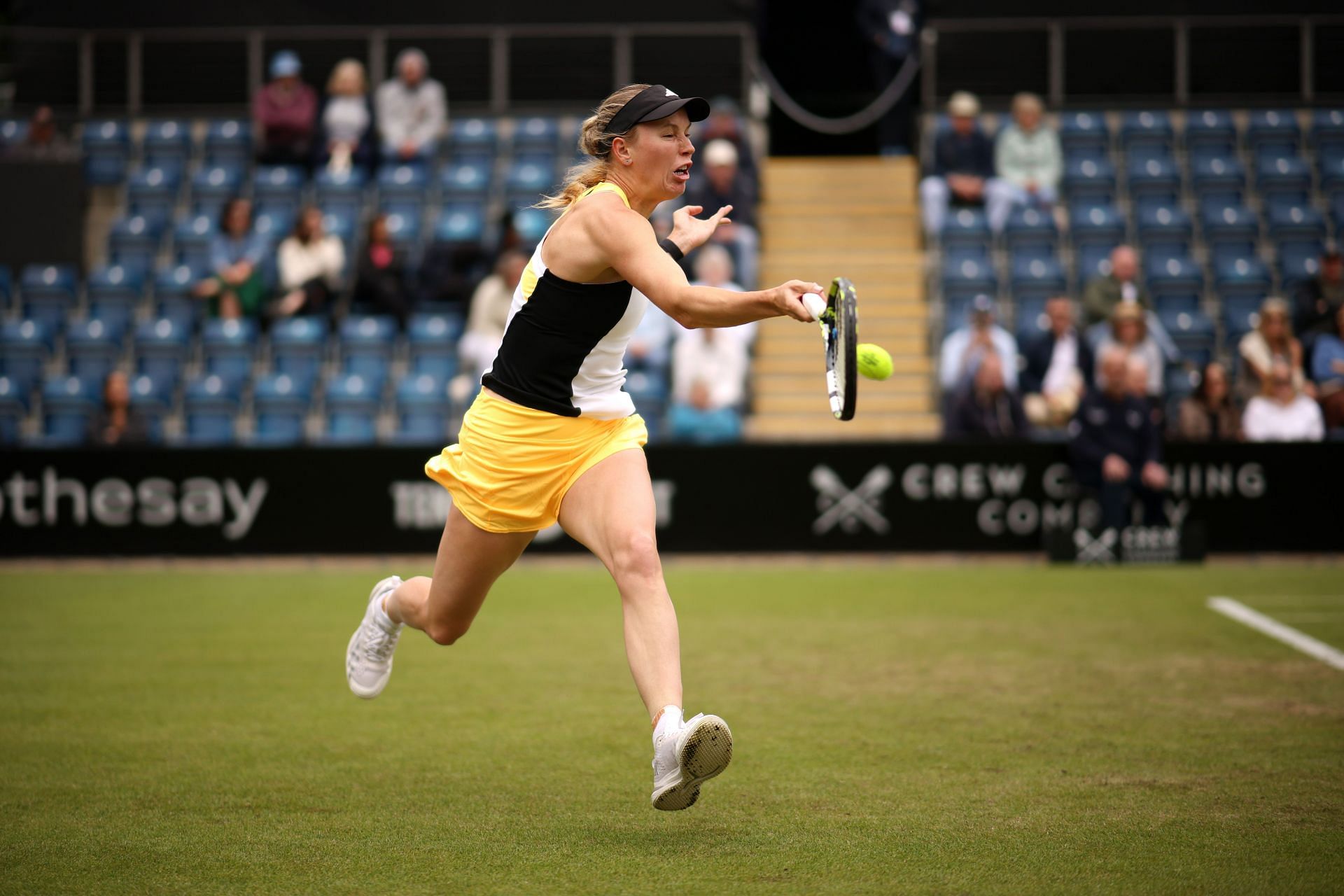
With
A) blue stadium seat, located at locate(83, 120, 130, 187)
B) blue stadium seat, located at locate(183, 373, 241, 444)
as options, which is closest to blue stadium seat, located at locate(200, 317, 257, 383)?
blue stadium seat, located at locate(183, 373, 241, 444)

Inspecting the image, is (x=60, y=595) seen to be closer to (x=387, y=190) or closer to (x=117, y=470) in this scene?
(x=117, y=470)

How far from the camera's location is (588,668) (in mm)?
7777

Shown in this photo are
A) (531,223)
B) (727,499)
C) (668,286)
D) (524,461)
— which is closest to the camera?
(668,286)

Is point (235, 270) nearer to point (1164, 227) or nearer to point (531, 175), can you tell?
point (531, 175)

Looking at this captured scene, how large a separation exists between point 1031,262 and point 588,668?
9.42m

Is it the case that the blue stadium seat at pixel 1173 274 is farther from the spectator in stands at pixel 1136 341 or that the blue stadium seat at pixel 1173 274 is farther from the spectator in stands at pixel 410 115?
the spectator in stands at pixel 410 115

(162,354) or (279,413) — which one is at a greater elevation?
(162,354)

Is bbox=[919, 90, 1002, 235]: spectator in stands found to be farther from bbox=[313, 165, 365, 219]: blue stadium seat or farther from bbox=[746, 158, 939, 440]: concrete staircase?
bbox=[313, 165, 365, 219]: blue stadium seat

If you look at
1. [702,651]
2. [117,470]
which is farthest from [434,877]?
[117,470]

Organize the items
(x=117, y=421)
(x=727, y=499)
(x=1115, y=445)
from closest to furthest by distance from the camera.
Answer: (x=1115, y=445) → (x=727, y=499) → (x=117, y=421)

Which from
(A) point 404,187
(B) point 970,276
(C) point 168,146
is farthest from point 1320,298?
(C) point 168,146

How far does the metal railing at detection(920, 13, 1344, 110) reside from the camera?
56.2 feet

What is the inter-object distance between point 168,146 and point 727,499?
29.3 feet

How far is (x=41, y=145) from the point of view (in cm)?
1672
